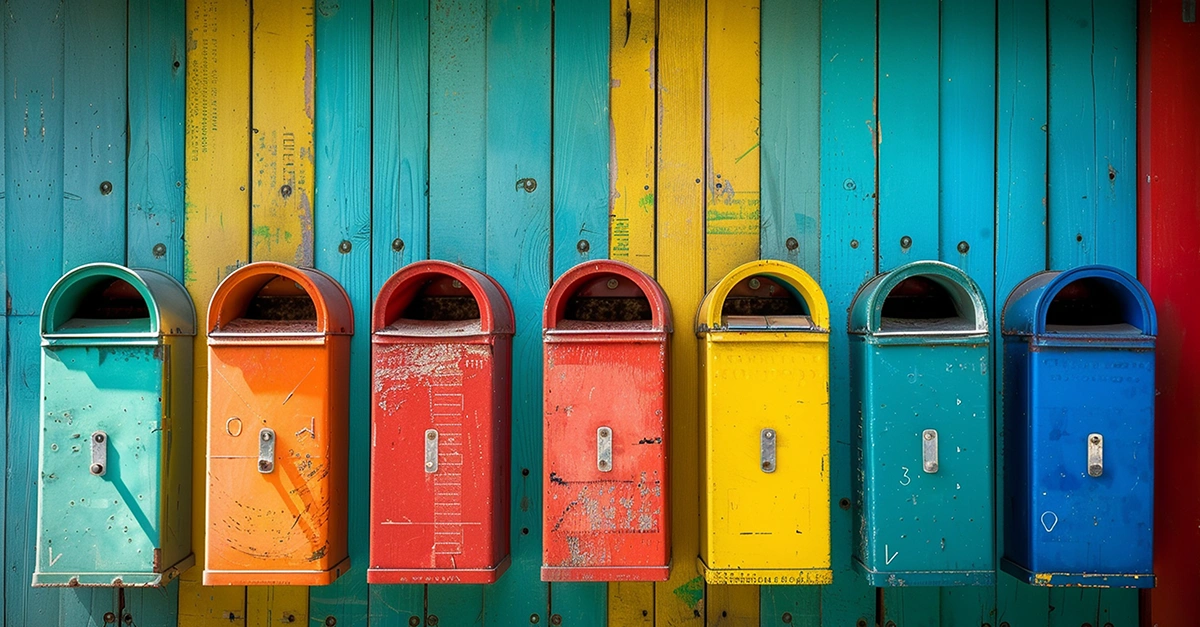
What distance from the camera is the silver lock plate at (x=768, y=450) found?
2434mm

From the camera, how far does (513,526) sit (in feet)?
9.59

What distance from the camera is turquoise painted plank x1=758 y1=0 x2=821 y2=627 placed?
9.72ft

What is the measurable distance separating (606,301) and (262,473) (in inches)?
52.4

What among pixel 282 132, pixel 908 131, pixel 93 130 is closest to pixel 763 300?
pixel 908 131

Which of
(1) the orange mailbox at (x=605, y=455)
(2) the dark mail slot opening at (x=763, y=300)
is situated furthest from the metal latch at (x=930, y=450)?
(1) the orange mailbox at (x=605, y=455)

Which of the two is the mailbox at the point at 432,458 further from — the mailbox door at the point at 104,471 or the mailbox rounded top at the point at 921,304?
the mailbox rounded top at the point at 921,304

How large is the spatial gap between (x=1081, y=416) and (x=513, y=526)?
204 centimetres

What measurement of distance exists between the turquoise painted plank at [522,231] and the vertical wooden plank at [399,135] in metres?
0.27

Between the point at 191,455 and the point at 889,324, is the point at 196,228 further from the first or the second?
the point at 889,324

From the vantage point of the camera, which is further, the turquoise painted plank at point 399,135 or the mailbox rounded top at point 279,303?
the turquoise painted plank at point 399,135

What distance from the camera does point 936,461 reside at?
2.46m

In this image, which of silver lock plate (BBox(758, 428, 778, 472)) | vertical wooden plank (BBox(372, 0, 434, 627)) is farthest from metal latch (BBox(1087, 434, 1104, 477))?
vertical wooden plank (BBox(372, 0, 434, 627))

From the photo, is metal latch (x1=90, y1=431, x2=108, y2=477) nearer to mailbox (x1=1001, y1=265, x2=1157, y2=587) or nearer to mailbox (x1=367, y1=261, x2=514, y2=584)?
mailbox (x1=367, y1=261, x2=514, y2=584)

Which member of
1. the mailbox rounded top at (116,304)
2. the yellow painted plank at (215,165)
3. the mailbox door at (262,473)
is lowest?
the mailbox door at (262,473)
